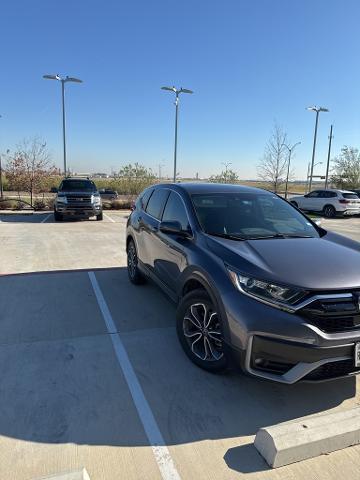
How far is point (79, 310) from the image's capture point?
15.9ft

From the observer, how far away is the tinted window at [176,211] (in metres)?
4.06

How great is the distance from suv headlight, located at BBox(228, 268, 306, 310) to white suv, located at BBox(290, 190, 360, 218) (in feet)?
67.4

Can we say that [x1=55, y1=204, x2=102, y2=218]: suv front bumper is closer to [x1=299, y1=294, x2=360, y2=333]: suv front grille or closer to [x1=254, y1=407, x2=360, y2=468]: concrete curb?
[x1=299, y1=294, x2=360, y2=333]: suv front grille

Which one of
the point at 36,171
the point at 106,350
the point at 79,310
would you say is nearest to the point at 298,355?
the point at 106,350

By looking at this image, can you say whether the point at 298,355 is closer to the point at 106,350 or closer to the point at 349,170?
the point at 106,350

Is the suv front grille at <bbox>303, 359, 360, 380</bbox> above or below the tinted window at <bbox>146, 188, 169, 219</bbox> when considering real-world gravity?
below

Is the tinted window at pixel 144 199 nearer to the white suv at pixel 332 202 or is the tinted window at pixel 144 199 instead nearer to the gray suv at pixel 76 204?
the gray suv at pixel 76 204

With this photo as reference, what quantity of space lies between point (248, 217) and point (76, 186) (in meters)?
13.2

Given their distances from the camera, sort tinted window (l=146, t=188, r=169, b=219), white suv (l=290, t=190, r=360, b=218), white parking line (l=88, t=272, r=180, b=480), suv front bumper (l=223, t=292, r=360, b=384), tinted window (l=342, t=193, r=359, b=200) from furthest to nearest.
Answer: tinted window (l=342, t=193, r=359, b=200) → white suv (l=290, t=190, r=360, b=218) → tinted window (l=146, t=188, r=169, b=219) → suv front bumper (l=223, t=292, r=360, b=384) → white parking line (l=88, t=272, r=180, b=480)

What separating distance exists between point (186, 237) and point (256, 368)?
1.54 meters

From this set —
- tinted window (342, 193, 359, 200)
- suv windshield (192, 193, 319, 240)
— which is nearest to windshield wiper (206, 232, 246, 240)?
suv windshield (192, 193, 319, 240)

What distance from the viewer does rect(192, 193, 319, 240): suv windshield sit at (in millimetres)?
3781

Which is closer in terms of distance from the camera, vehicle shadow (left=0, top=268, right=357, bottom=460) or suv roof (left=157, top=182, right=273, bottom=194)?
vehicle shadow (left=0, top=268, right=357, bottom=460)

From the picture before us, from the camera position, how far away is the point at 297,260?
303cm
